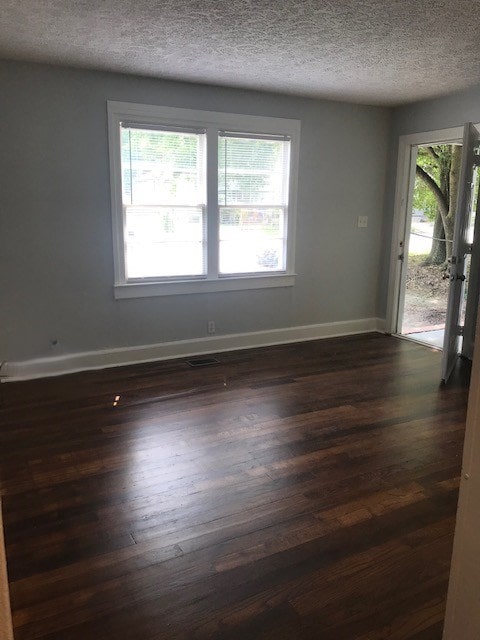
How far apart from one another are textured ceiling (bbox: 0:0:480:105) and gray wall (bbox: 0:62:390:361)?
0.22 metres

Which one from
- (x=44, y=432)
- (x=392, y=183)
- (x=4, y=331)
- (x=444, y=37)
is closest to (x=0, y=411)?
(x=44, y=432)

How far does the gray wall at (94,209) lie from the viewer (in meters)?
3.86

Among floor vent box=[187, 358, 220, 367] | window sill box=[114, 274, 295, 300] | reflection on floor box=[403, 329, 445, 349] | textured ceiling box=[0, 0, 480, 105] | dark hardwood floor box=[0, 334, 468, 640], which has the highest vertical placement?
textured ceiling box=[0, 0, 480, 105]

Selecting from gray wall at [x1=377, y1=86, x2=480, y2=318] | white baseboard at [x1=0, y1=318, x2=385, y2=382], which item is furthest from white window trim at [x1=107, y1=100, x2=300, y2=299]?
gray wall at [x1=377, y1=86, x2=480, y2=318]

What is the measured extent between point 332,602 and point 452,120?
14.7 ft

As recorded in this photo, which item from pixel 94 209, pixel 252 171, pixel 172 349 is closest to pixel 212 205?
pixel 252 171

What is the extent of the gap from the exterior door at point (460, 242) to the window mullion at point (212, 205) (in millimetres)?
2104

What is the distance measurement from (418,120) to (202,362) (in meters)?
3.36

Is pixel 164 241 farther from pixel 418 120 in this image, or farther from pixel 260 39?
pixel 418 120

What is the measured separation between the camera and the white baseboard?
4152mm

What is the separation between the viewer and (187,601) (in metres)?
1.79

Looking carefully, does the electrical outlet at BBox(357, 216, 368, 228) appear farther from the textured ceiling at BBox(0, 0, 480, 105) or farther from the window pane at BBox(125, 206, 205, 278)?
the window pane at BBox(125, 206, 205, 278)

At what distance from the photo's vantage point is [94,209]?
13.6 feet

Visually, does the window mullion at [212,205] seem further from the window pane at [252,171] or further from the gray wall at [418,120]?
the gray wall at [418,120]
